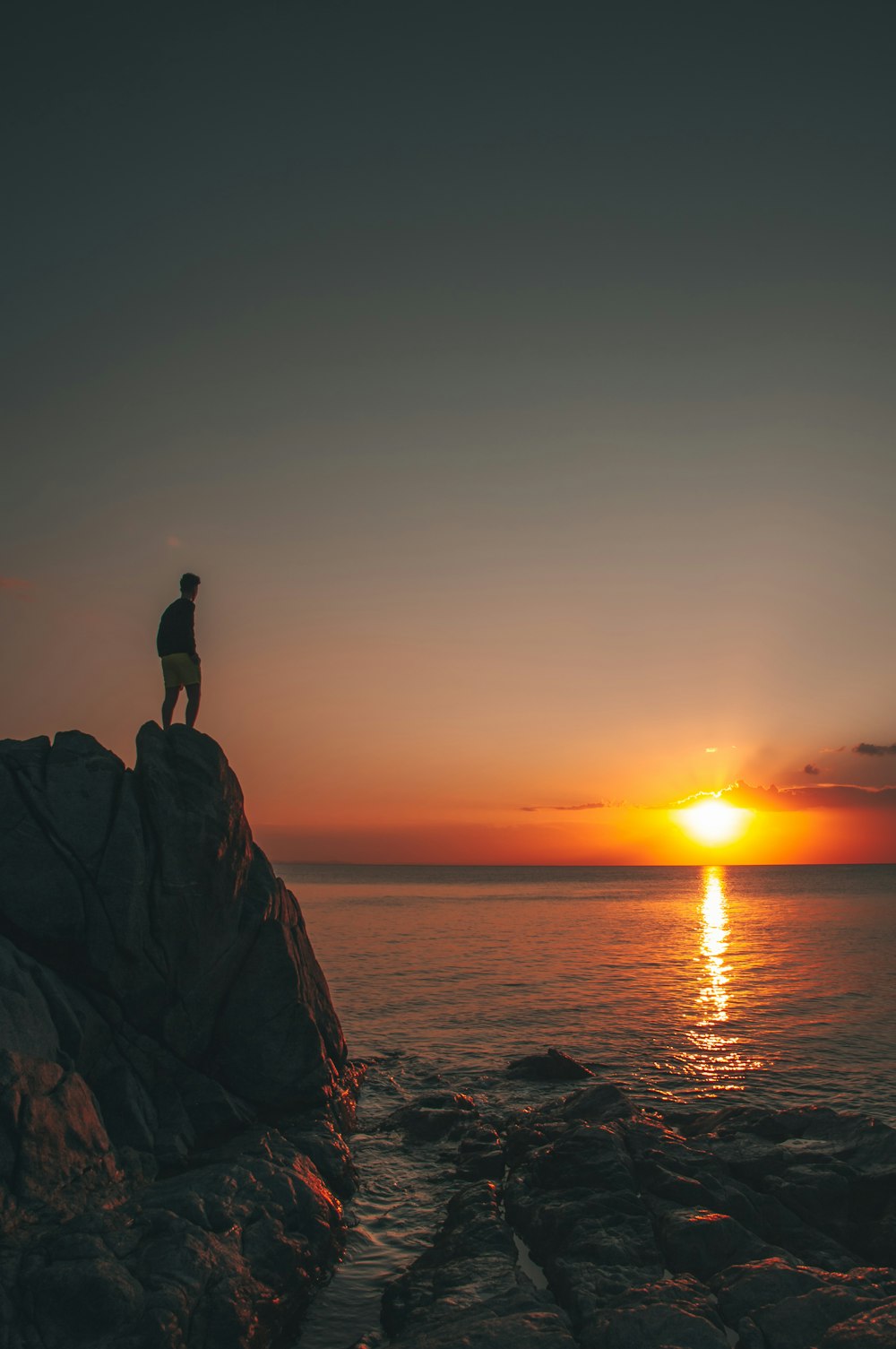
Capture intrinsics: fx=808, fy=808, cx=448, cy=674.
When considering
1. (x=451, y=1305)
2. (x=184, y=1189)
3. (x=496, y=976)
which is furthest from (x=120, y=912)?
(x=496, y=976)

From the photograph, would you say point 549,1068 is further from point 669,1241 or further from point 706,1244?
point 706,1244

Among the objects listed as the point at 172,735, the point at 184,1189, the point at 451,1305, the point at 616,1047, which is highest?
the point at 172,735

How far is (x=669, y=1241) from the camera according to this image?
12.1 metres

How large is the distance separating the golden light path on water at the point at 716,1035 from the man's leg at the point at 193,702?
16.7 meters

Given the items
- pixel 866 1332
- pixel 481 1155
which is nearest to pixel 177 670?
pixel 481 1155

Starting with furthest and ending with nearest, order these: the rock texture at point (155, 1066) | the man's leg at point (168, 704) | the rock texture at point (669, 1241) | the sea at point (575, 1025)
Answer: the man's leg at point (168, 704)
the sea at point (575, 1025)
the rock texture at point (155, 1066)
the rock texture at point (669, 1241)

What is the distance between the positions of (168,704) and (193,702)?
1.87 feet

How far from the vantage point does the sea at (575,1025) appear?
15195 millimetres

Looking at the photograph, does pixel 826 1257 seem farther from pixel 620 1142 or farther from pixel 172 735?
pixel 172 735

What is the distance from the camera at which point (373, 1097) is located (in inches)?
813

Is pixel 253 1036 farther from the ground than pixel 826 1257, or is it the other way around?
pixel 253 1036

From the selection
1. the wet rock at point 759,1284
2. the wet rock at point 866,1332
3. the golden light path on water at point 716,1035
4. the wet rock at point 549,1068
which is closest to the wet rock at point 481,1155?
the wet rock at point 549,1068

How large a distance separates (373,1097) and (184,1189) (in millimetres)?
9591

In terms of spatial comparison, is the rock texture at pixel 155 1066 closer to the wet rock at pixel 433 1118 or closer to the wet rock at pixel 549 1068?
the wet rock at pixel 433 1118
